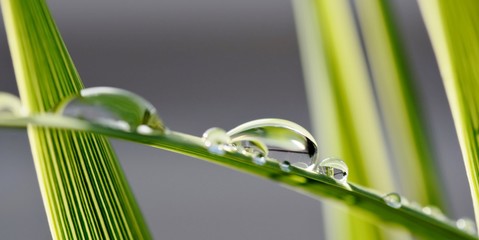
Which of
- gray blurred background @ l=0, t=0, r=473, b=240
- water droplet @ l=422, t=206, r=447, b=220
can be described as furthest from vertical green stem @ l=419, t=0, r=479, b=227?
gray blurred background @ l=0, t=0, r=473, b=240

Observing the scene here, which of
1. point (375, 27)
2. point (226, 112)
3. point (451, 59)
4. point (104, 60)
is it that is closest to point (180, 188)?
point (226, 112)

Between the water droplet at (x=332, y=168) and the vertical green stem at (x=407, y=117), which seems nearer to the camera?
the water droplet at (x=332, y=168)

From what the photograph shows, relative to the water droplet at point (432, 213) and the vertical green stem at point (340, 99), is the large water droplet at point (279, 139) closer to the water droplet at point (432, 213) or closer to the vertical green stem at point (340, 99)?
the water droplet at point (432, 213)

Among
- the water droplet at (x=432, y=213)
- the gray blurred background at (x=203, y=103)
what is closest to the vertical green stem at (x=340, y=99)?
the water droplet at (x=432, y=213)

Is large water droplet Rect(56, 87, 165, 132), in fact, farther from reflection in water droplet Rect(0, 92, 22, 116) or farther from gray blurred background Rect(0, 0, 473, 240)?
gray blurred background Rect(0, 0, 473, 240)

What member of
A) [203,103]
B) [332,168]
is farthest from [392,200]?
[203,103]

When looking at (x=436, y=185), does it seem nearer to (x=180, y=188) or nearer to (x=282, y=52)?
(x=180, y=188)

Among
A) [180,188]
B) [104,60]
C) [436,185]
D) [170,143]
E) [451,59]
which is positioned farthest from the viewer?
[104,60]
